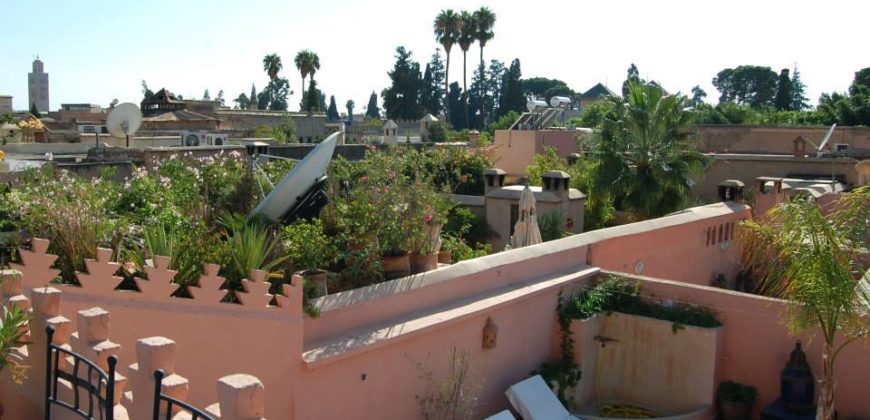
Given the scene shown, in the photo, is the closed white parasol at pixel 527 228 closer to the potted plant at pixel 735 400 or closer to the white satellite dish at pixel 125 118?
the potted plant at pixel 735 400

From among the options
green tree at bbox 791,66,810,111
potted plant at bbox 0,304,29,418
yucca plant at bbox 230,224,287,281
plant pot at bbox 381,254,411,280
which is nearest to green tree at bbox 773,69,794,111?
green tree at bbox 791,66,810,111

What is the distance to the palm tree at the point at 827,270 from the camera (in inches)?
311

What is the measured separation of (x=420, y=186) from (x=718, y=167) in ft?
52.9

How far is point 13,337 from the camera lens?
4875 mm

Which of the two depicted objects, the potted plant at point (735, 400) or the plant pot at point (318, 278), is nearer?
the plant pot at point (318, 278)

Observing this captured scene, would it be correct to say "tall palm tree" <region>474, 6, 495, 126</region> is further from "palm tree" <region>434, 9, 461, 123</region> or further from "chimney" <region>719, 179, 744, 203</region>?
"chimney" <region>719, 179, 744, 203</region>

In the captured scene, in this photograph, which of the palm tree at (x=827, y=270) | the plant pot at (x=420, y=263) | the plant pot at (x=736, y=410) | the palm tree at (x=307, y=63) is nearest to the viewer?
the palm tree at (x=827, y=270)

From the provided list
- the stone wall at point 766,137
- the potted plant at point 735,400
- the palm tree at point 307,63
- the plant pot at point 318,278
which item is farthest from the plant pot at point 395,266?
the palm tree at point 307,63

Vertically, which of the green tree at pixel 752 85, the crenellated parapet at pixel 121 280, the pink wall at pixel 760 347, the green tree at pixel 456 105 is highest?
the green tree at pixel 752 85

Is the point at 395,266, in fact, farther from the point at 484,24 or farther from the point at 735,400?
the point at 484,24

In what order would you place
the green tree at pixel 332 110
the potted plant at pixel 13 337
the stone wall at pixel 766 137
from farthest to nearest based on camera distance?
the green tree at pixel 332 110
the stone wall at pixel 766 137
the potted plant at pixel 13 337

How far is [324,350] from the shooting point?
733cm

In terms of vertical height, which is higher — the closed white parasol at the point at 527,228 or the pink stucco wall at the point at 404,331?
the closed white parasol at the point at 527,228

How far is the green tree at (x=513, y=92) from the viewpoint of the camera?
240 feet
